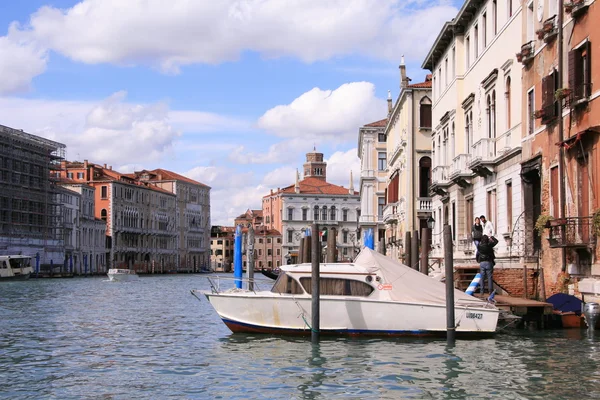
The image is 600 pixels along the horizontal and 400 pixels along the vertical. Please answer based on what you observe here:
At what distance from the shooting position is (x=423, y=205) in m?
39.8

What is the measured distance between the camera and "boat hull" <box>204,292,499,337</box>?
15984 millimetres

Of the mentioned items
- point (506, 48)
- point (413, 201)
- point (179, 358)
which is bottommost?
point (179, 358)

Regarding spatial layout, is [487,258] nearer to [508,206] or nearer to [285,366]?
[508,206]

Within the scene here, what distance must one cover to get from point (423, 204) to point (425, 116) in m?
3.99

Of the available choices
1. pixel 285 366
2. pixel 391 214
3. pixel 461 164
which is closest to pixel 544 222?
pixel 285 366

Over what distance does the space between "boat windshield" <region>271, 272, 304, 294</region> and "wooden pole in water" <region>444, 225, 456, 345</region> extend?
2.80 metres

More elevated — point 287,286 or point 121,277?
point 287,286

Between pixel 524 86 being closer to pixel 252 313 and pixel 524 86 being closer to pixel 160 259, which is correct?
pixel 252 313

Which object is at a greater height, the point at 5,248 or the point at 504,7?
the point at 504,7

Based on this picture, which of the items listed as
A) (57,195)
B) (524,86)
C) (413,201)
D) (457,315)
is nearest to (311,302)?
(457,315)

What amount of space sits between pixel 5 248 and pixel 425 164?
41.4 meters

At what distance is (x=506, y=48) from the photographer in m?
22.7

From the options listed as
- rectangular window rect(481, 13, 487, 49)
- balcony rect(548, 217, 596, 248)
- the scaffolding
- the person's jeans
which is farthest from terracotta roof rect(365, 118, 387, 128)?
balcony rect(548, 217, 596, 248)

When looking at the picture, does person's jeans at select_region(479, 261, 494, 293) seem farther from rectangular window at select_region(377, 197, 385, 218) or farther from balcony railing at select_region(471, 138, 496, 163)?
rectangular window at select_region(377, 197, 385, 218)
